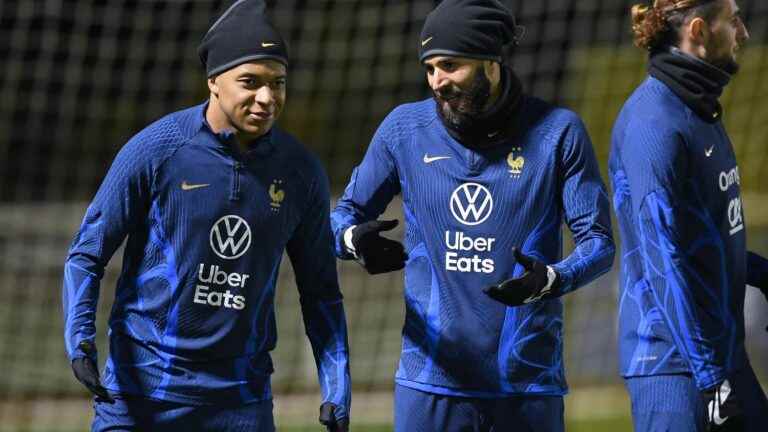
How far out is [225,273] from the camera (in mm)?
4117

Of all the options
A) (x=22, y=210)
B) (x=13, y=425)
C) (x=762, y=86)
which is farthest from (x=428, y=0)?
(x=13, y=425)

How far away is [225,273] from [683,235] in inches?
51.0

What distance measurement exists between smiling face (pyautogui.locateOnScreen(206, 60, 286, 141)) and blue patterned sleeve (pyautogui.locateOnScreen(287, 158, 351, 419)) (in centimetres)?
29

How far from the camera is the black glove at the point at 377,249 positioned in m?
4.29

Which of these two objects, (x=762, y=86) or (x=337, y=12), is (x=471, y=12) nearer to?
(x=762, y=86)

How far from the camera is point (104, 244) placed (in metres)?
4.04

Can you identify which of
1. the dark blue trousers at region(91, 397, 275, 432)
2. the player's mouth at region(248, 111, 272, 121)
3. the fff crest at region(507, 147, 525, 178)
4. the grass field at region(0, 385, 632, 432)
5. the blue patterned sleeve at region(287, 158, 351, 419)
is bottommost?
the grass field at region(0, 385, 632, 432)

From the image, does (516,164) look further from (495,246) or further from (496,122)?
(495,246)

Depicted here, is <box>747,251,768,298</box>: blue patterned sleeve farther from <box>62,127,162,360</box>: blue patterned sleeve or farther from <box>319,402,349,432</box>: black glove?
<box>62,127,162,360</box>: blue patterned sleeve

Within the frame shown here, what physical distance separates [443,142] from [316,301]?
0.62 m

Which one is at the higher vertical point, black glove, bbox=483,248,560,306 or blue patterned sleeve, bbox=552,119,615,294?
blue patterned sleeve, bbox=552,119,615,294

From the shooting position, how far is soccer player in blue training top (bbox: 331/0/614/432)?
4.36 metres

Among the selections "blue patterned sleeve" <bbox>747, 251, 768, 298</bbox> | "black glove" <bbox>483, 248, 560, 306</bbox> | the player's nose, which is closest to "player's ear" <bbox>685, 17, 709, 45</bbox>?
"blue patterned sleeve" <bbox>747, 251, 768, 298</bbox>

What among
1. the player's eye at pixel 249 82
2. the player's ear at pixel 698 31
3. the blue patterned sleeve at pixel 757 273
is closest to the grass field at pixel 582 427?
the blue patterned sleeve at pixel 757 273
